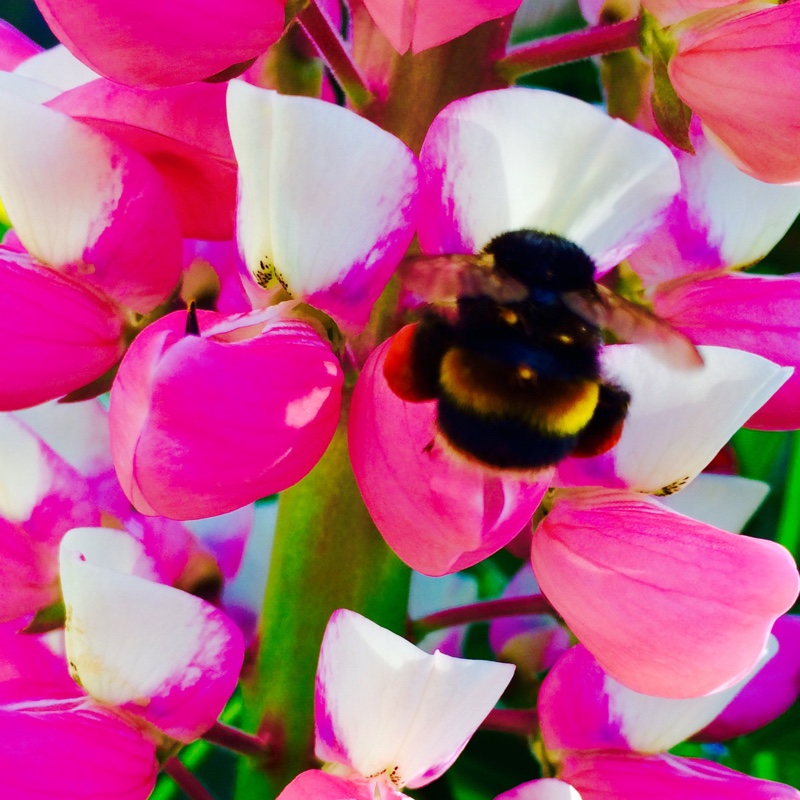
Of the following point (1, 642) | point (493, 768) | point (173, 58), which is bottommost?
point (493, 768)

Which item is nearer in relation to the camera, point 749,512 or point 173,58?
point 173,58

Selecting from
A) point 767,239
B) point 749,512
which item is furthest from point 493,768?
point 767,239

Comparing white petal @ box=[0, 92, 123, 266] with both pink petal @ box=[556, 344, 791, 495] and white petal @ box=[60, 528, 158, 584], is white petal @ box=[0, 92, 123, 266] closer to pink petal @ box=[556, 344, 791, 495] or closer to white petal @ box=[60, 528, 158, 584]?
white petal @ box=[60, 528, 158, 584]

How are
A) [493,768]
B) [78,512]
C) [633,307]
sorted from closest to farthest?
[633,307], [78,512], [493,768]

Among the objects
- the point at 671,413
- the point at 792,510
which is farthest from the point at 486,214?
the point at 792,510

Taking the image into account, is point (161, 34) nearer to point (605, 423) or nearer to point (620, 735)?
point (605, 423)

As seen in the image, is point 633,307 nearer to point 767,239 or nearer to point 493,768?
point 767,239

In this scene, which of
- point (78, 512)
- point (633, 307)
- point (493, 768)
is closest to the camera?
point (633, 307)
